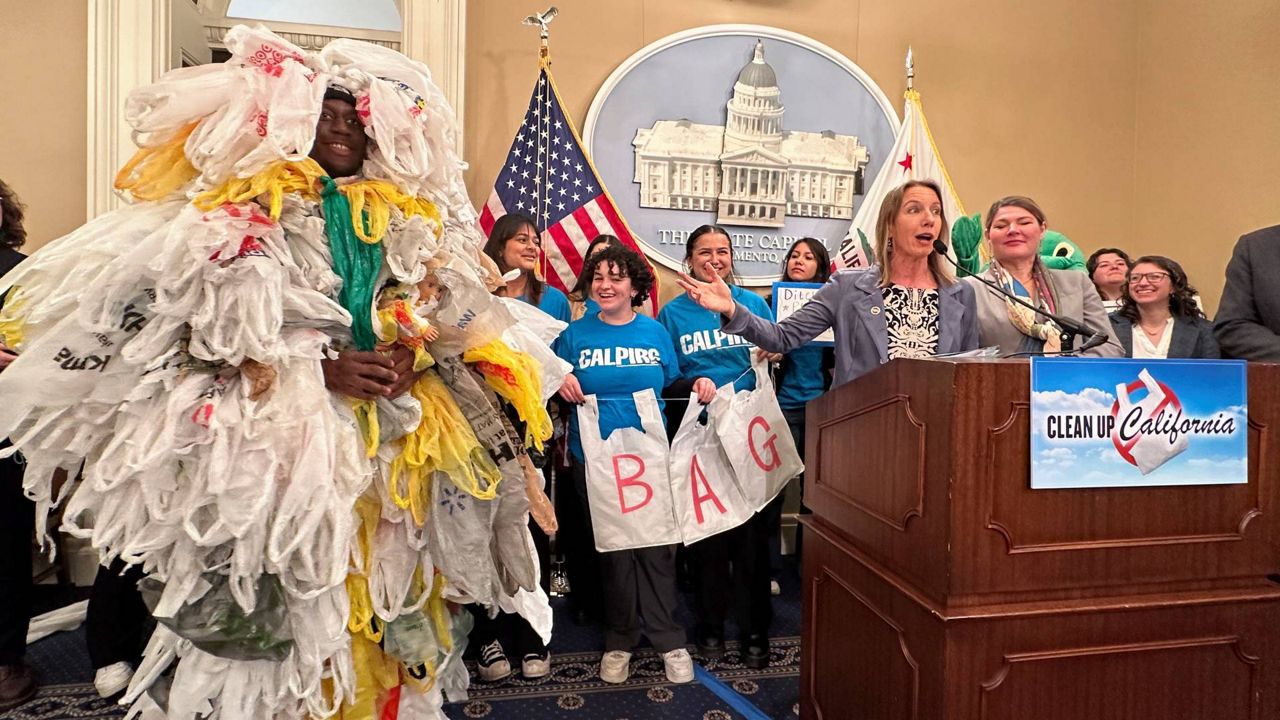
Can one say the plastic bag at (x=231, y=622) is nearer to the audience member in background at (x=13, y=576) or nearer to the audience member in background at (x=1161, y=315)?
the audience member in background at (x=13, y=576)

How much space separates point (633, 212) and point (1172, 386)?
3213 millimetres

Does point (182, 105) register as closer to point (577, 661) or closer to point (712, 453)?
point (712, 453)

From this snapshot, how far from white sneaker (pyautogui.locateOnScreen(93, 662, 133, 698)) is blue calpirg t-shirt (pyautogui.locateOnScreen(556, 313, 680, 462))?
1664mm

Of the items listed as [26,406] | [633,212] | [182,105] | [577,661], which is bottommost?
[577,661]

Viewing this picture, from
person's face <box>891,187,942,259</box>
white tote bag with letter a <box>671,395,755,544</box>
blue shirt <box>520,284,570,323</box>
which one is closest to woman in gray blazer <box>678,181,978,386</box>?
person's face <box>891,187,942,259</box>

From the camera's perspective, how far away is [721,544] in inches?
109

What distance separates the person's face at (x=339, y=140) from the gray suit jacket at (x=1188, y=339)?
301 cm

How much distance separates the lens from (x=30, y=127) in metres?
3.34

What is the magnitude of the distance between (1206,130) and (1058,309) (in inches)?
138

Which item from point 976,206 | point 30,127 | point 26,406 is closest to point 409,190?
point 26,406

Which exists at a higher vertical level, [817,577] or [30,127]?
[30,127]

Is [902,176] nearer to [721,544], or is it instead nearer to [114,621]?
[721,544]

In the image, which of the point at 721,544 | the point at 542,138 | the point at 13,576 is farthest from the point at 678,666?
the point at 542,138

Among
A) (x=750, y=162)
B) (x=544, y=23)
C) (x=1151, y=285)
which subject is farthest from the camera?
(x=750, y=162)
